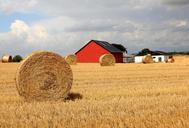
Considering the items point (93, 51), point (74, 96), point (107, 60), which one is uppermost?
point (93, 51)

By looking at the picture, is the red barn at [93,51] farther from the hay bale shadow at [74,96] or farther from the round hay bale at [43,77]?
the round hay bale at [43,77]

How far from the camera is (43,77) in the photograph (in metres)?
11.3

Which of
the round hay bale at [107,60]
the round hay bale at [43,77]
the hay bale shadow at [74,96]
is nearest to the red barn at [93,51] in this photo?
the round hay bale at [107,60]

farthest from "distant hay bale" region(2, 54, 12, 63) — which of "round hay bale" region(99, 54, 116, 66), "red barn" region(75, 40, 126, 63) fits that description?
"round hay bale" region(99, 54, 116, 66)

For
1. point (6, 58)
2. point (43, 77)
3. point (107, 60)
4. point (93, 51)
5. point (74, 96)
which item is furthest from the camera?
point (93, 51)

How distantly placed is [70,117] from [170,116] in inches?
74.5

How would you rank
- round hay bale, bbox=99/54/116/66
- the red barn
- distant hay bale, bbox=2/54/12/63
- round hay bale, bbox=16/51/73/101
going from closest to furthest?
round hay bale, bbox=16/51/73/101 → round hay bale, bbox=99/54/116/66 → distant hay bale, bbox=2/54/12/63 → the red barn

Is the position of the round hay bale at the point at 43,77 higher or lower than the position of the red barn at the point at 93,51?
lower

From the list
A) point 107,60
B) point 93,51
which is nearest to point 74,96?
point 107,60

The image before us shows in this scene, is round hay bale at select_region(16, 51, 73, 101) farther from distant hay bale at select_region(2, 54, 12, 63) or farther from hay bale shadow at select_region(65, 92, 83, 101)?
distant hay bale at select_region(2, 54, 12, 63)

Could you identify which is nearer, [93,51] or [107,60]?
[107,60]

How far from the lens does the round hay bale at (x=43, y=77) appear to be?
427 inches

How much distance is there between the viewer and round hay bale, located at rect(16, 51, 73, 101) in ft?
35.6

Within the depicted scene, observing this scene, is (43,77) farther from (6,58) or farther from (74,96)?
(6,58)
